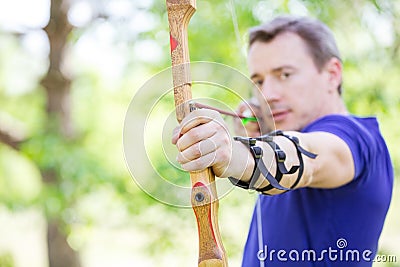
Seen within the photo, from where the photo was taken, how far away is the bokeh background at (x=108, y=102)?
2.21 metres

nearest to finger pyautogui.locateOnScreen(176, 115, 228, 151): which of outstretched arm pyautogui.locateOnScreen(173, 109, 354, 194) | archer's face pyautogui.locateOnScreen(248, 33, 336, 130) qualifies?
outstretched arm pyautogui.locateOnScreen(173, 109, 354, 194)

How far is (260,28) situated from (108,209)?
181 cm

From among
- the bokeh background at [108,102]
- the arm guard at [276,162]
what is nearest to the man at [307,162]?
the arm guard at [276,162]

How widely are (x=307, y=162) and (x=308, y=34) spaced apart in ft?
1.38

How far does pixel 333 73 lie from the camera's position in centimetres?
129

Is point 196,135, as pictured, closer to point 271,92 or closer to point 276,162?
point 276,162

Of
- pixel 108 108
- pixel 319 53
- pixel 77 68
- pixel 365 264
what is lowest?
pixel 365 264

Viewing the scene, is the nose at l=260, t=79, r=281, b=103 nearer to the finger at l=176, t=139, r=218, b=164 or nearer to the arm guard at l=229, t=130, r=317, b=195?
the arm guard at l=229, t=130, r=317, b=195

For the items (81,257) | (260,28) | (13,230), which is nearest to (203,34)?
(260,28)

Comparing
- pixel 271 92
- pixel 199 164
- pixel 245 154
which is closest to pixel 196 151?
pixel 199 164

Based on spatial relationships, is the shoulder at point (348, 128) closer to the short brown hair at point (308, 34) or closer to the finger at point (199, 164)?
the short brown hair at point (308, 34)

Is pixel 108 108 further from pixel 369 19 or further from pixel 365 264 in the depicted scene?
pixel 365 264

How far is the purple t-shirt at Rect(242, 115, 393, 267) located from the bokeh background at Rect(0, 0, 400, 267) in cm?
58

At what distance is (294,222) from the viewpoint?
3.87 ft
